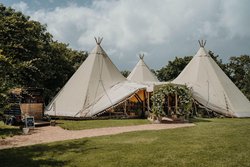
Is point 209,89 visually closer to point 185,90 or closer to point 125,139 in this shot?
point 185,90

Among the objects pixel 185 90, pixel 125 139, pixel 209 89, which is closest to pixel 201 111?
pixel 209 89

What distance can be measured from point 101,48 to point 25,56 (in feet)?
→ 18.5

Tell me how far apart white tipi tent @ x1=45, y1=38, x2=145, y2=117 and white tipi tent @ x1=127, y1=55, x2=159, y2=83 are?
241 inches

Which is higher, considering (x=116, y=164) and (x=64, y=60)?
(x=64, y=60)

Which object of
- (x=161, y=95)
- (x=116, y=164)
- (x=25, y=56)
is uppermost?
(x=25, y=56)

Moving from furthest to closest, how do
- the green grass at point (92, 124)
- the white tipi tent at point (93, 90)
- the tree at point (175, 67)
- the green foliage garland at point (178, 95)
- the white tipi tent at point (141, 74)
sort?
the tree at point (175, 67) < the white tipi tent at point (141, 74) < the white tipi tent at point (93, 90) < the green foliage garland at point (178, 95) < the green grass at point (92, 124)

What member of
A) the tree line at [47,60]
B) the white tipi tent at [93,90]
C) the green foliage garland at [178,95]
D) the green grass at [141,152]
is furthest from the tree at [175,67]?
the green grass at [141,152]

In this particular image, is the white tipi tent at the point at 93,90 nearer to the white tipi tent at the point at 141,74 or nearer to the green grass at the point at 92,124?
the green grass at the point at 92,124

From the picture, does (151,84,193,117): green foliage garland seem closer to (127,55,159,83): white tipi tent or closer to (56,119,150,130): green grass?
(56,119,150,130): green grass

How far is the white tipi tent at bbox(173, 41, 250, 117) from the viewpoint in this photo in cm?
2028

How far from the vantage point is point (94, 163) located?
7.20 metres

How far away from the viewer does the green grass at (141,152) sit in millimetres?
7195

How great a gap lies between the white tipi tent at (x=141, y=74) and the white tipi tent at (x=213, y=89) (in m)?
5.49

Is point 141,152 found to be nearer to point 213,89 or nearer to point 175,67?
point 213,89
